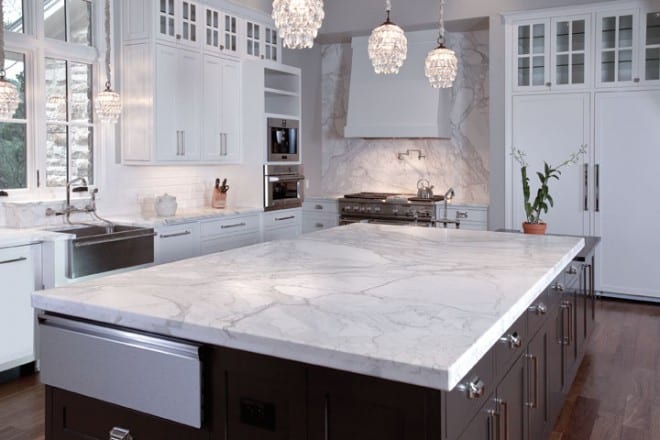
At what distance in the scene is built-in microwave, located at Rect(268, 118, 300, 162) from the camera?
6098 mm

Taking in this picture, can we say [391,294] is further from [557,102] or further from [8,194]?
[557,102]

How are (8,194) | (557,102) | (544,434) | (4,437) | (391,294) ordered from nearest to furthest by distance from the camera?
1. (391,294)
2. (544,434)
3. (4,437)
4. (8,194)
5. (557,102)

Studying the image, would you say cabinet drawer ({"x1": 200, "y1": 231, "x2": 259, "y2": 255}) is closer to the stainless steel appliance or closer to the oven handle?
the stainless steel appliance

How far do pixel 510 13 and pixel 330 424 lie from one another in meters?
5.36

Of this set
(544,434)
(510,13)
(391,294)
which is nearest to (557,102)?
(510,13)

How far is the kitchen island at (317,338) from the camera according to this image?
4.87ft

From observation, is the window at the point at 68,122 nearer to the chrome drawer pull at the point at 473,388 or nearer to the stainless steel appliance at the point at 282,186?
the stainless steel appliance at the point at 282,186

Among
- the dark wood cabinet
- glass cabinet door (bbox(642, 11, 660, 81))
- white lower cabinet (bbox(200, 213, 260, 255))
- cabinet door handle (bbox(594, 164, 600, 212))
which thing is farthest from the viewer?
cabinet door handle (bbox(594, 164, 600, 212))

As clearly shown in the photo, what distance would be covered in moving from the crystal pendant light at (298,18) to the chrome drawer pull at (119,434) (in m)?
1.42

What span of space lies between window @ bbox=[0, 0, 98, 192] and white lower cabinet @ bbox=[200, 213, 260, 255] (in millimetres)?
1024

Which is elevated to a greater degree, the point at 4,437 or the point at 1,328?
the point at 1,328

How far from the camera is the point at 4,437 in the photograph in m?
3.02

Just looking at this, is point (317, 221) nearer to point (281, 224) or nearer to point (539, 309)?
point (281, 224)

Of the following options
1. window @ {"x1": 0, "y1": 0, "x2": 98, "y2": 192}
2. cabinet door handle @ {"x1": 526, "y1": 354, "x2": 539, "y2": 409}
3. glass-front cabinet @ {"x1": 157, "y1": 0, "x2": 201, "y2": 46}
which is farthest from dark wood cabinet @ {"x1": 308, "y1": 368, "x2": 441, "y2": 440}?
glass-front cabinet @ {"x1": 157, "y1": 0, "x2": 201, "y2": 46}
